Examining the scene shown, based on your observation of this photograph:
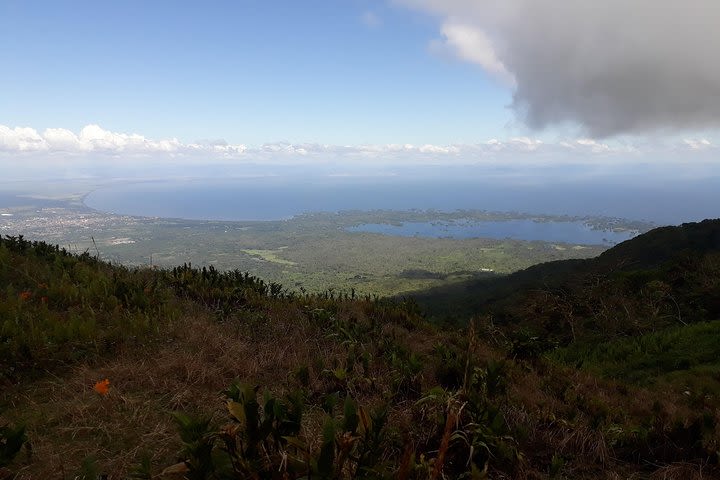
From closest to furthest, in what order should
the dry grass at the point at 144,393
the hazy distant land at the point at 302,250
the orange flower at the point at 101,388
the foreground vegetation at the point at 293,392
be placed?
the foreground vegetation at the point at 293,392 < the dry grass at the point at 144,393 < the orange flower at the point at 101,388 < the hazy distant land at the point at 302,250

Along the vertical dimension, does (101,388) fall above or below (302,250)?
above

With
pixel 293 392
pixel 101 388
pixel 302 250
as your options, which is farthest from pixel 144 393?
pixel 302 250

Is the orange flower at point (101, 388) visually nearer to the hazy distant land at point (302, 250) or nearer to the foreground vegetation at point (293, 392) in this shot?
the foreground vegetation at point (293, 392)

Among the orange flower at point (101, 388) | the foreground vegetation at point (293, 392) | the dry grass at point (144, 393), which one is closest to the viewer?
the foreground vegetation at point (293, 392)

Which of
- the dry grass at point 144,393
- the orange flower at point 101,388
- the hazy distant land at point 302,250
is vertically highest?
the orange flower at point 101,388

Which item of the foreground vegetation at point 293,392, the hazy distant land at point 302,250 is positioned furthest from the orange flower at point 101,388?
the hazy distant land at point 302,250

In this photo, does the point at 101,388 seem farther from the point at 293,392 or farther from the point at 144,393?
the point at 293,392

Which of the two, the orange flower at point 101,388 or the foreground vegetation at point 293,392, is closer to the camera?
the foreground vegetation at point 293,392

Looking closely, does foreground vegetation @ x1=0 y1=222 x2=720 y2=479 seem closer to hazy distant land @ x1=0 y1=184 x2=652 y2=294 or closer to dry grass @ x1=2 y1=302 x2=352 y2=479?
dry grass @ x1=2 y1=302 x2=352 y2=479
